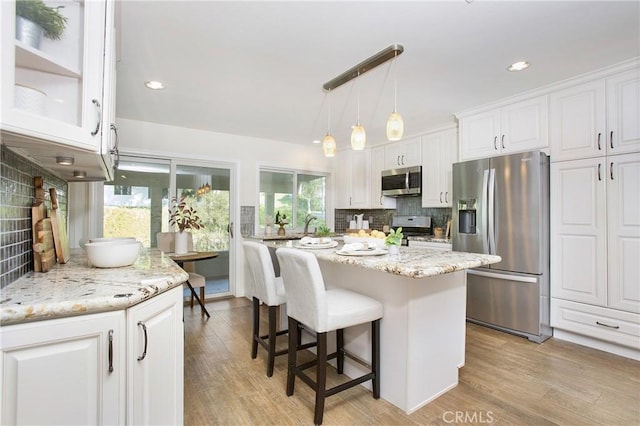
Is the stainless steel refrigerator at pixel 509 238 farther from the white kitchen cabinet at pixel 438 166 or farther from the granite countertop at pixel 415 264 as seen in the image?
the granite countertop at pixel 415 264

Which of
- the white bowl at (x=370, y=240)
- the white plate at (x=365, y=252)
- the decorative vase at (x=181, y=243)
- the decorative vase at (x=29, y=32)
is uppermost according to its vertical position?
the decorative vase at (x=29, y=32)

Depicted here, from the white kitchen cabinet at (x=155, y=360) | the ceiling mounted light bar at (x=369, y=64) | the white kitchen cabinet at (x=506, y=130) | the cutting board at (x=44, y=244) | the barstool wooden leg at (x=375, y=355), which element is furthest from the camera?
the white kitchen cabinet at (x=506, y=130)

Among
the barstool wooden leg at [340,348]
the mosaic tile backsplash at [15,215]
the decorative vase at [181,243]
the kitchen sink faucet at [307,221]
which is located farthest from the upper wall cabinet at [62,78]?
the kitchen sink faucet at [307,221]

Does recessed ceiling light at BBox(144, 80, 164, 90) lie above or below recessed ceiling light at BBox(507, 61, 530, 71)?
below

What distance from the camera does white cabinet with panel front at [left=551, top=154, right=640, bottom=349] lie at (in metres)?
2.51

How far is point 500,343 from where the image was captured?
2.85 meters

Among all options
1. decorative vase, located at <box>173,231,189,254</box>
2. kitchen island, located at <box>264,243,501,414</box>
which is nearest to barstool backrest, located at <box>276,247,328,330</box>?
kitchen island, located at <box>264,243,501,414</box>

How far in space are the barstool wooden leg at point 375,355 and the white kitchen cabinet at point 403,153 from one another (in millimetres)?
3084

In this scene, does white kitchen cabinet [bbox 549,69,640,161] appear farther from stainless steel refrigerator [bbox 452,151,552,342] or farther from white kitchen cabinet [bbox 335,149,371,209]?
white kitchen cabinet [bbox 335,149,371,209]

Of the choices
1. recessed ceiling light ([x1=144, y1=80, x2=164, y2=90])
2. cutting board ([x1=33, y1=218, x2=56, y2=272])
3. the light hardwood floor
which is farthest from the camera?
recessed ceiling light ([x1=144, y1=80, x2=164, y2=90])

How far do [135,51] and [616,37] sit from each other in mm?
3341

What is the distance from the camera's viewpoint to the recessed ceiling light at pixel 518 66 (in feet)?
7.98

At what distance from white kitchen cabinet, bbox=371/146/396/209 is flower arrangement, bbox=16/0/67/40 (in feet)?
14.3

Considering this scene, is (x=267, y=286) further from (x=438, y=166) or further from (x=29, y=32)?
(x=438, y=166)
